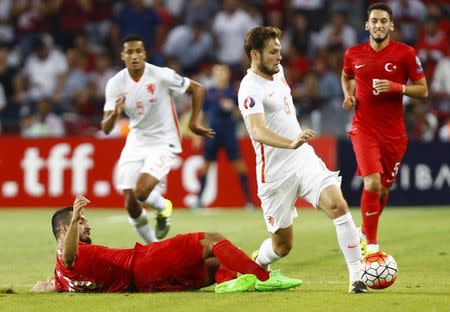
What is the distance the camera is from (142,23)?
71.6ft

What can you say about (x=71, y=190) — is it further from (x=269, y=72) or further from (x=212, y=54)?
(x=269, y=72)

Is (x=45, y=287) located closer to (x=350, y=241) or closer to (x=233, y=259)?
(x=233, y=259)

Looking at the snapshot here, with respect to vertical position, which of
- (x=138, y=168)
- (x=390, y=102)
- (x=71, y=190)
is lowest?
(x=71, y=190)

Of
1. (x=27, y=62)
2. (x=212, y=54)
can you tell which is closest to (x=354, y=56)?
(x=212, y=54)

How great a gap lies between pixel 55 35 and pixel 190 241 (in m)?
15.3

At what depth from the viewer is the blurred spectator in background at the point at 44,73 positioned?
72.1 feet

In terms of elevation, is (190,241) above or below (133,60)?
below

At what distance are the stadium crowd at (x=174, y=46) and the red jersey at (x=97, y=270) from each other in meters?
11.4

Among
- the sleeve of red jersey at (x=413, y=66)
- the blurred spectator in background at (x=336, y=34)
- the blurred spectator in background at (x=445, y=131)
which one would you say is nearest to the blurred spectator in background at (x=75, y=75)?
the blurred spectator in background at (x=336, y=34)

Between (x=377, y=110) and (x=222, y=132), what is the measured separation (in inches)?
317

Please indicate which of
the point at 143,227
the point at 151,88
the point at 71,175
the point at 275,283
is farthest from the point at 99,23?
the point at 275,283

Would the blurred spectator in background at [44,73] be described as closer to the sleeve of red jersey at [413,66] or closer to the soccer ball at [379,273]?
the sleeve of red jersey at [413,66]

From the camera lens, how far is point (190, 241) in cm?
839

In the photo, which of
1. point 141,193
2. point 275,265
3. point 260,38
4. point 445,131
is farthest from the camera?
point 445,131
